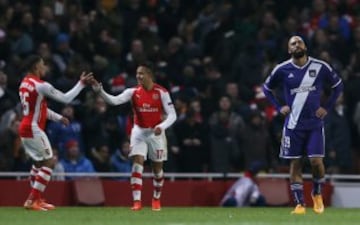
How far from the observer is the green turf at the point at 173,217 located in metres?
18.5

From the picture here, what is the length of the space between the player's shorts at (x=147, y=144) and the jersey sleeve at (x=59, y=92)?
5.09ft

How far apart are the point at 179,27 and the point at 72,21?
2731mm

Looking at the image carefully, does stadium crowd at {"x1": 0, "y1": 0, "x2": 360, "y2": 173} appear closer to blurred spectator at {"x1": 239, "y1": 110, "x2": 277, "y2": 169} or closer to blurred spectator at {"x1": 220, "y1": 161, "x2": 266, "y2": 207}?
blurred spectator at {"x1": 239, "y1": 110, "x2": 277, "y2": 169}

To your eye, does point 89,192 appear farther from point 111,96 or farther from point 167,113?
point 111,96

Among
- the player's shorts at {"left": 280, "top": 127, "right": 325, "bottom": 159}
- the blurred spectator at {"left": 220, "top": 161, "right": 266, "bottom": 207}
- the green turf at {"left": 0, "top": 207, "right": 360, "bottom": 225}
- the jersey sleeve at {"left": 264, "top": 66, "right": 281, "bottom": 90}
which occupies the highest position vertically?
the jersey sleeve at {"left": 264, "top": 66, "right": 281, "bottom": 90}

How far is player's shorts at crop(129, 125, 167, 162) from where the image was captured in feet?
73.0

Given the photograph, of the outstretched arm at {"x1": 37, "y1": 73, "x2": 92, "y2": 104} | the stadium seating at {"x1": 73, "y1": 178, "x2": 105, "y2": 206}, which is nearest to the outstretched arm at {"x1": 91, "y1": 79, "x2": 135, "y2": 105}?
the outstretched arm at {"x1": 37, "y1": 73, "x2": 92, "y2": 104}

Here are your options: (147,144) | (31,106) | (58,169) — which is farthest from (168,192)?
(31,106)

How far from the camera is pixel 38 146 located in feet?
71.7

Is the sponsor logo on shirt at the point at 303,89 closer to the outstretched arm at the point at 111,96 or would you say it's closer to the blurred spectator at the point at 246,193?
the outstretched arm at the point at 111,96

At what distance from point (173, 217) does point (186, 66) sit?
8386mm

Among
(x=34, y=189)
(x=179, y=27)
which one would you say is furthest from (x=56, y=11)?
(x=34, y=189)

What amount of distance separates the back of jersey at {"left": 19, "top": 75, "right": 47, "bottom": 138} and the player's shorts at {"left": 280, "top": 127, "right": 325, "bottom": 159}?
391 centimetres

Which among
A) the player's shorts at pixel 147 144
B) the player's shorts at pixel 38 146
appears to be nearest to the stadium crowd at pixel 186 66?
the player's shorts at pixel 147 144
